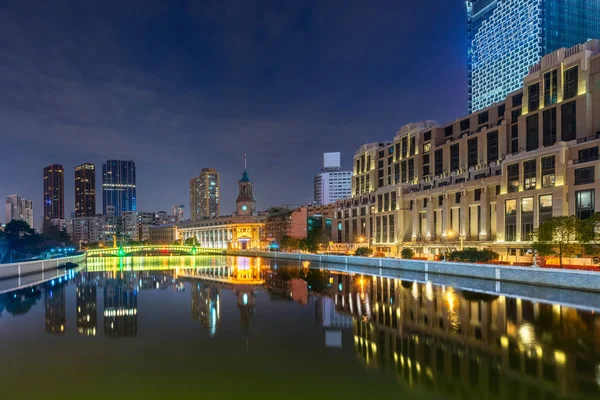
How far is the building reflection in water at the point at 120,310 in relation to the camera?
22392 mm

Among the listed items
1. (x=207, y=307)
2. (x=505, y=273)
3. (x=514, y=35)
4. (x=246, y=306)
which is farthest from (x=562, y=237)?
(x=514, y=35)

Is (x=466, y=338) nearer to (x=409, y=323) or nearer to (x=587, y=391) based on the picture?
(x=409, y=323)

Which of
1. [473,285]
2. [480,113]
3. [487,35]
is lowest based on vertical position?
[473,285]

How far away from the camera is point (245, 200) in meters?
193

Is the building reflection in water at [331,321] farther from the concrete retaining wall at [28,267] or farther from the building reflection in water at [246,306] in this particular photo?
the concrete retaining wall at [28,267]

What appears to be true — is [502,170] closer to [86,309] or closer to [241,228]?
[86,309]

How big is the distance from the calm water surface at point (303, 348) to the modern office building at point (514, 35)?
13632cm

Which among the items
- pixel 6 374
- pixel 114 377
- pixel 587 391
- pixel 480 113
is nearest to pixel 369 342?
pixel 587 391

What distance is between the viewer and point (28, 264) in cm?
5509

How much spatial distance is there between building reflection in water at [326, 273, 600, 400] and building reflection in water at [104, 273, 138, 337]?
1249 cm

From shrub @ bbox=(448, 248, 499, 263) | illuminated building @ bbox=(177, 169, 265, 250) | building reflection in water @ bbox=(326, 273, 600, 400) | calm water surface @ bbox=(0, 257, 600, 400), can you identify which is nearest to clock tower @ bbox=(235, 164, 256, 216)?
illuminated building @ bbox=(177, 169, 265, 250)

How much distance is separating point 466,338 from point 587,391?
663cm

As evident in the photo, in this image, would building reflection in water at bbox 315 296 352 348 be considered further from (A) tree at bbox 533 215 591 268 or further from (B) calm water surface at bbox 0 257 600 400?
(A) tree at bbox 533 215 591 268

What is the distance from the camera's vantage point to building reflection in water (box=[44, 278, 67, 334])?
23250 mm
